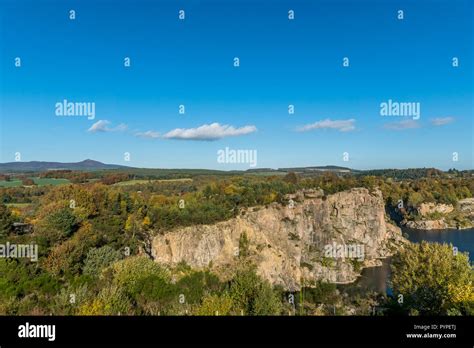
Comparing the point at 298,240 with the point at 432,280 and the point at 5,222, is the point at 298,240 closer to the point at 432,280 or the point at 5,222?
the point at 432,280

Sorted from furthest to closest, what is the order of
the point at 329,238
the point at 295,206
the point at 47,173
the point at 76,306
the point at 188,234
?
1. the point at 329,238
2. the point at 295,206
3. the point at 188,234
4. the point at 47,173
5. the point at 76,306

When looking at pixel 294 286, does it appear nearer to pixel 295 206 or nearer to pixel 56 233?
pixel 295 206

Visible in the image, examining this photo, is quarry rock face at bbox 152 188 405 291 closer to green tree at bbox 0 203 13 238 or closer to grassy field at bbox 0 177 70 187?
grassy field at bbox 0 177 70 187

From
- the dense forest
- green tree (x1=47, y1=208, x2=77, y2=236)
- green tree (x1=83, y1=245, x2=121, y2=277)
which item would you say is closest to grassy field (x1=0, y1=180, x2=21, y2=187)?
the dense forest

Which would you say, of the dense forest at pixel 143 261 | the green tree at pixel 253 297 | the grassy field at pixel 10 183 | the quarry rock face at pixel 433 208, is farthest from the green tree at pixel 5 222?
the quarry rock face at pixel 433 208

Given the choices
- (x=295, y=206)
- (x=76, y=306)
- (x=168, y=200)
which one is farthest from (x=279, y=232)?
(x=76, y=306)

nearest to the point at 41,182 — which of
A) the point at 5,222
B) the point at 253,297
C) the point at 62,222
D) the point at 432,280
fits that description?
the point at 5,222
